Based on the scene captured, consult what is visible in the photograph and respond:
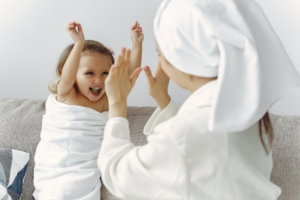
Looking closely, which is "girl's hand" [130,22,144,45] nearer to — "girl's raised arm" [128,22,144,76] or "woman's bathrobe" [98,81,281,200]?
"girl's raised arm" [128,22,144,76]

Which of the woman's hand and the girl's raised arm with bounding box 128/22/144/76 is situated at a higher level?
the woman's hand

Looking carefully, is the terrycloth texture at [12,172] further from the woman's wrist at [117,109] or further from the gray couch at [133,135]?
the woman's wrist at [117,109]

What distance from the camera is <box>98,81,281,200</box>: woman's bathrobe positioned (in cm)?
85

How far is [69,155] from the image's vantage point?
5.09 feet

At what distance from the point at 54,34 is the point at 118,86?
3.58 ft

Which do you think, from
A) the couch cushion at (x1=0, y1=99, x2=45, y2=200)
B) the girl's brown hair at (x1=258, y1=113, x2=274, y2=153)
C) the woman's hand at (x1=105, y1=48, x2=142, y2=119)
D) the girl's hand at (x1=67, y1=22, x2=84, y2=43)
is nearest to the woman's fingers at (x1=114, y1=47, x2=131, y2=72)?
the woman's hand at (x1=105, y1=48, x2=142, y2=119)

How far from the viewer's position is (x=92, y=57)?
1.67m

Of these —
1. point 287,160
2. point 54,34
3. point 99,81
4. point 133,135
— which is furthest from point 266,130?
point 54,34

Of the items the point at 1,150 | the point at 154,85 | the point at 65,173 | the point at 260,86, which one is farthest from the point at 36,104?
the point at 260,86

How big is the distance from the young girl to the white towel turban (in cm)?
70

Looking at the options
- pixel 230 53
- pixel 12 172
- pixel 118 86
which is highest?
pixel 230 53

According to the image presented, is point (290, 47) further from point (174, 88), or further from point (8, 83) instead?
point (8, 83)

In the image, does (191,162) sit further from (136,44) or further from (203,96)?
(136,44)

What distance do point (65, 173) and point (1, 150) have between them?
1.02 ft
